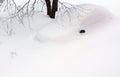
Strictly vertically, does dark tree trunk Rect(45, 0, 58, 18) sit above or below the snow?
above

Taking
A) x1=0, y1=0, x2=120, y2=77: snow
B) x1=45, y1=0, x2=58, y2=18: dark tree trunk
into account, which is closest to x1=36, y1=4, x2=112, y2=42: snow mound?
x1=0, y1=0, x2=120, y2=77: snow

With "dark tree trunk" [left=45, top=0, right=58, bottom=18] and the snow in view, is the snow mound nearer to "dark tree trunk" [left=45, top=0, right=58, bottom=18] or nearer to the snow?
the snow

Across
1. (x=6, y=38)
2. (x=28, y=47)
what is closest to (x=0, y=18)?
(x=6, y=38)

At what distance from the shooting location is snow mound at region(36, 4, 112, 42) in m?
5.04

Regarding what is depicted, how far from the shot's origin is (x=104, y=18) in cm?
547

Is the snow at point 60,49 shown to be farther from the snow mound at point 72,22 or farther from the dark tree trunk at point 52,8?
the dark tree trunk at point 52,8

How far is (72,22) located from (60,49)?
2.82 feet

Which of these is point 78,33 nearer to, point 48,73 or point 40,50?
point 40,50

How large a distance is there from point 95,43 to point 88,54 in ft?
1.24

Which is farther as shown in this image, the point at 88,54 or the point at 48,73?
the point at 88,54

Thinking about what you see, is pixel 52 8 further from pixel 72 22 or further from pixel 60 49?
pixel 60 49

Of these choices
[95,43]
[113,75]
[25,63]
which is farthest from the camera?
[95,43]

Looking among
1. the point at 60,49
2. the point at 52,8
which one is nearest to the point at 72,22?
the point at 52,8

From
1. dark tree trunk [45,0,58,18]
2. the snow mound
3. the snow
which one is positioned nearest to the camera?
the snow
